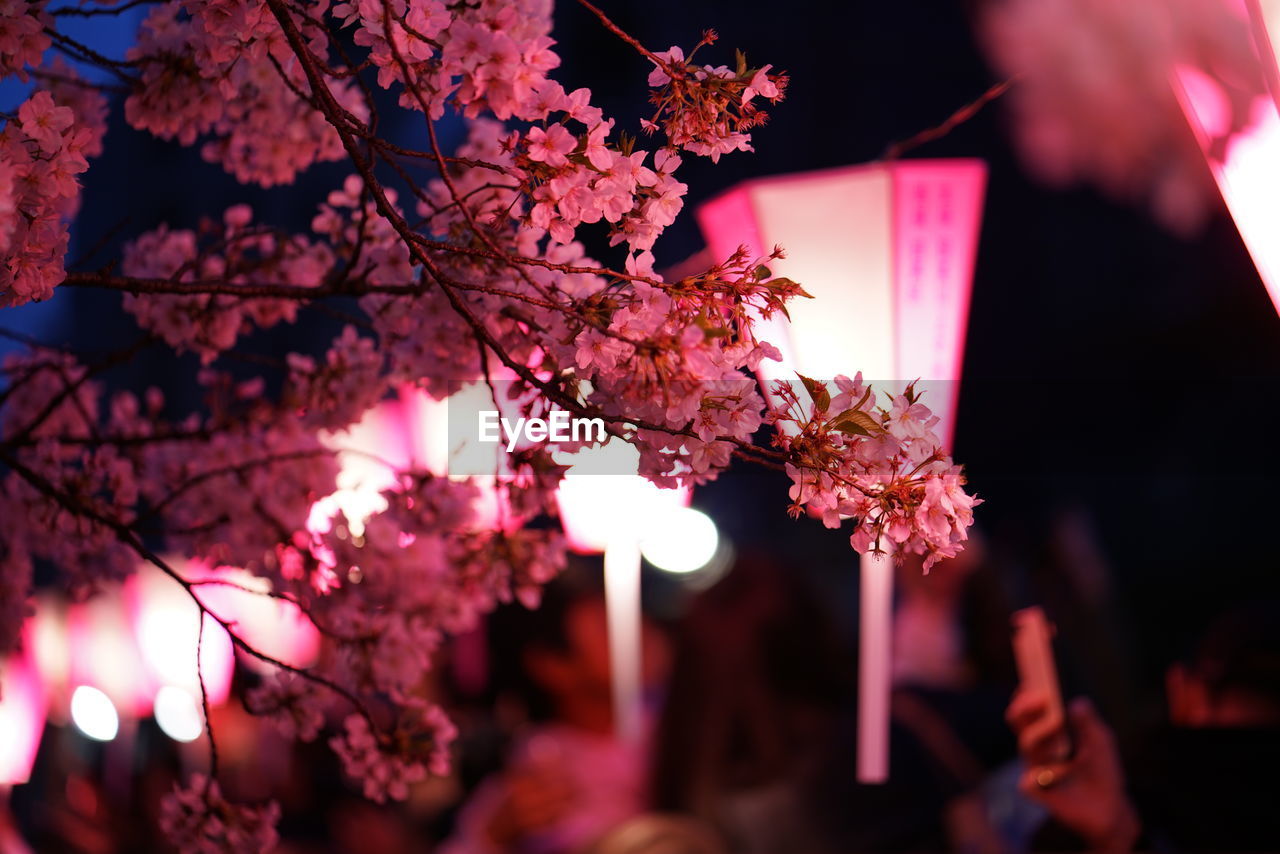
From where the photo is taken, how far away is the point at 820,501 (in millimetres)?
731

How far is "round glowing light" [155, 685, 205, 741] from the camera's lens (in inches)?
143

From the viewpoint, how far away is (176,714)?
3764mm

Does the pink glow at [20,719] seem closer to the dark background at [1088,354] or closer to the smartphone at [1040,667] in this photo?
the dark background at [1088,354]

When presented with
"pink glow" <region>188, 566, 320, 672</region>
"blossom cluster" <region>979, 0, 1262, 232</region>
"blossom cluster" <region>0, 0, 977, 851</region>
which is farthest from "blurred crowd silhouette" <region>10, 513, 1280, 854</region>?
"blossom cluster" <region>0, 0, 977, 851</region>

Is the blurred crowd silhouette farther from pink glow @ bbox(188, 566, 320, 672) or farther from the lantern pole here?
pink glow @ bbox(188, 566, 320, 672)

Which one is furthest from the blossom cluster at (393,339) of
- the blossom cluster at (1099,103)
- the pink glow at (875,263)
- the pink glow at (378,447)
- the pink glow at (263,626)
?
the pink glow at (263,626)

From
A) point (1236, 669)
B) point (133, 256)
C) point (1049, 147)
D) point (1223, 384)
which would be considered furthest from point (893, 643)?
point (133, 256)

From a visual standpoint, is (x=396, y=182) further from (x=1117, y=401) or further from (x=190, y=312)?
(x=1117, y=401)

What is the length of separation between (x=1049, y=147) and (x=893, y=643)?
1.17 meters

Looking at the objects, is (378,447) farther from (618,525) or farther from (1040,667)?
(1040,667)

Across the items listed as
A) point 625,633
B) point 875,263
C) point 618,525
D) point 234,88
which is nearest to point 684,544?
point 625,633

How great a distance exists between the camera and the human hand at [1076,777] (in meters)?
1.75

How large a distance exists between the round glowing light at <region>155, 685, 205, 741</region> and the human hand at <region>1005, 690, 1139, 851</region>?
115 inches

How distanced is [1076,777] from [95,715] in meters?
3.73
